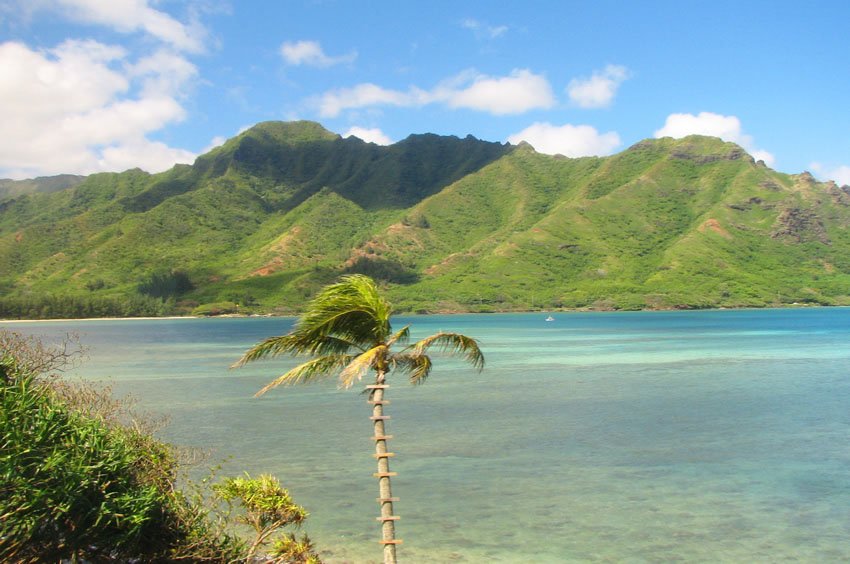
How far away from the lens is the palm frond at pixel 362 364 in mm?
11742

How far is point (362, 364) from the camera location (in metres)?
12.0

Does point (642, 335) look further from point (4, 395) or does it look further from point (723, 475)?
point (4, 395)

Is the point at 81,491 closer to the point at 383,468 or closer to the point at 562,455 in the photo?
the point at 383,468

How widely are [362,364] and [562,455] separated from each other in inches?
800

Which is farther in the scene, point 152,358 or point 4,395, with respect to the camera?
point 152,358

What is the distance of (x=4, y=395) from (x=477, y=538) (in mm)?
12312

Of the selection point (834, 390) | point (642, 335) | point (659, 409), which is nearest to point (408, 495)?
point (659, 409)

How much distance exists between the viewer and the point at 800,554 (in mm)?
18156

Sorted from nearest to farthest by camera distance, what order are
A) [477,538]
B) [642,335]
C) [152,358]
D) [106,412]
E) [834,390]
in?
[106,412], [477,538], [834,390], [152,358], [642,335]

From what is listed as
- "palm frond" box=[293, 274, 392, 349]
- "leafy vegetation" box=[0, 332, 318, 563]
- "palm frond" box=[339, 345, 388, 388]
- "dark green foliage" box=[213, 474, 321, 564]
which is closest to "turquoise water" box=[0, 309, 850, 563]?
"dark green foliage" box=[213, 474, 321, 564]

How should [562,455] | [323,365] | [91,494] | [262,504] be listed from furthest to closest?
[562,455] → [262,504] → [323,365] → [91,494]

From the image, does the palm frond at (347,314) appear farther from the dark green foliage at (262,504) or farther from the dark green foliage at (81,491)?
the dark green foliage at (81,491)

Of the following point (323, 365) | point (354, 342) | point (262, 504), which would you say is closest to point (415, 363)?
point (354, 342)

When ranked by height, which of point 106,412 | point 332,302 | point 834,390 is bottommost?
point 834,390
